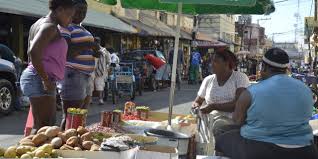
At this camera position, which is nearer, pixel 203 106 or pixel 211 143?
pixel 211 143

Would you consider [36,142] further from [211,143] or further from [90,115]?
[90,115]

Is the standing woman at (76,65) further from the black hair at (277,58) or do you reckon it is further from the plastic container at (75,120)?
the black hair at (277,58)

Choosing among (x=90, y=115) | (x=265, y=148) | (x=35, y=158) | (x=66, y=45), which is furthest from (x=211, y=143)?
(x=90, y=115)

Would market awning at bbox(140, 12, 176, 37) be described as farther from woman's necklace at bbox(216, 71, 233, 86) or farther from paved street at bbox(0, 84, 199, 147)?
woman's necklace at bbox(216, 71, 233, 86)

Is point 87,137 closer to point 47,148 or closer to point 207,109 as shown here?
point 47,148

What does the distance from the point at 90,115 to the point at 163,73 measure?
933 centimetres

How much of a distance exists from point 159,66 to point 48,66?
16.2 meters

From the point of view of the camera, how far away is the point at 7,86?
11.6 meters

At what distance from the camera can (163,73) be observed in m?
21.5

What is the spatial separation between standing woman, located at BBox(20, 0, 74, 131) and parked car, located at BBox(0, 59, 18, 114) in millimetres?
6863

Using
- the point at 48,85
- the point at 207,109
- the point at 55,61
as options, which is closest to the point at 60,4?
the point at 55,61

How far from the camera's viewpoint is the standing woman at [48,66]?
15.3 ft

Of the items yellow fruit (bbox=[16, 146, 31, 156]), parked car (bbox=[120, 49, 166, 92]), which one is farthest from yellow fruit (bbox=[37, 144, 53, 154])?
parked car (bbox=[120, 49, 166, 92])

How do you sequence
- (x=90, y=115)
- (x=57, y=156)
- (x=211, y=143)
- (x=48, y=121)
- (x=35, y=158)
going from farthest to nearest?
1. (x=90, y=115)
2. (x=211, y=143)
3. (x=48, y=121)
4. (x=57, y=156)
5. (x=35, y=158)
